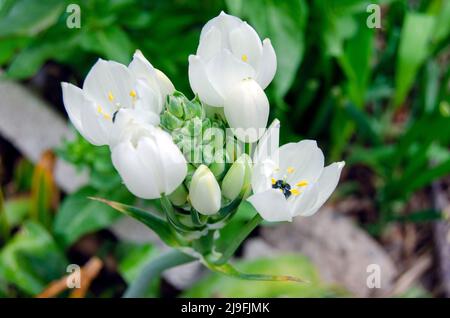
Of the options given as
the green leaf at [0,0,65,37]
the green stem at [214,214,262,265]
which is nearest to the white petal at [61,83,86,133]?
the green stem at [214,214,262,265]

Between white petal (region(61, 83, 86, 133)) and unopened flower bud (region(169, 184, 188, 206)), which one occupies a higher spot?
white petal (region(61, 83, 86, 133))

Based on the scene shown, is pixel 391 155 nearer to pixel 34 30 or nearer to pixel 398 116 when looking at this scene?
pixel 398 116

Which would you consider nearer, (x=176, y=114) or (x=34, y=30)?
(x=176, y=114)

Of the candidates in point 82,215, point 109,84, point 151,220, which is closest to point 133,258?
point 82,215

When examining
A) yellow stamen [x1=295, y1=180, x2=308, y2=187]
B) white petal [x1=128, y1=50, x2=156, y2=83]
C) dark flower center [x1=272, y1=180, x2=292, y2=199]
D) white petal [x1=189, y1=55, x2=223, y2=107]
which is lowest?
dark flower center [x1=272, y1=180, x2=292, y2=199]

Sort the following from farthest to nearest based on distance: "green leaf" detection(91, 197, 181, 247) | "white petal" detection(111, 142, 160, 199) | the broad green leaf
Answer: the broad green leaf, "green leaf" detection(91, 197, 181, 247), "white petal" detection(111, 142, 160, 199)

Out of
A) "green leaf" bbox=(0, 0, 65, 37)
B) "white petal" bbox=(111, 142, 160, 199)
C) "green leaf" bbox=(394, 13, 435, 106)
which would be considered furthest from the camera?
"green leaf" bbox=(394, 13, 435, 106)

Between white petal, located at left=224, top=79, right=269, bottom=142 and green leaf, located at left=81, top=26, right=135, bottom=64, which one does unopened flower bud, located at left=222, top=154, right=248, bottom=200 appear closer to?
white petal, located at left=224, top=79, right=269, bottom=142
